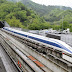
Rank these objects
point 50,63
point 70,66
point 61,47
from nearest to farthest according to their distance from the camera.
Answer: point 70,66
point 50,63
point 61,47

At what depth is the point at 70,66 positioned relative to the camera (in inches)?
249

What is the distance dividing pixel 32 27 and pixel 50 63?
300ft

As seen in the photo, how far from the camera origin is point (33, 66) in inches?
374

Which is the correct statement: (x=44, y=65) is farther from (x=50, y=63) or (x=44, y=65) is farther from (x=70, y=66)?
(x=70, y=66)

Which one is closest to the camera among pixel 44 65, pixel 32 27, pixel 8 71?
pixel 44 65

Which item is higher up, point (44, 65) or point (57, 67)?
point (57, 67)

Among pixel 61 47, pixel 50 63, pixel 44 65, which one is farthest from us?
pixel 61 47

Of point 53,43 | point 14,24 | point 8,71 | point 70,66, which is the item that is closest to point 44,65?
point 70,66

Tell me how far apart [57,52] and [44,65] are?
11.3ft

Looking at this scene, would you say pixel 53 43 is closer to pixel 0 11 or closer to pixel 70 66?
pixel 70 66

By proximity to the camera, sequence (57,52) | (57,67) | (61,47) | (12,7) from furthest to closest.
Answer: (12,7) < (61,47) < (57,52) < (57,67)

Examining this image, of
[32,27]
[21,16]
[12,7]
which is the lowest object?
[32,27]

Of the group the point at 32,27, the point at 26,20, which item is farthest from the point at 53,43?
the point at 26,20

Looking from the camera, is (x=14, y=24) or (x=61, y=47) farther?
(x=14, y=24)
